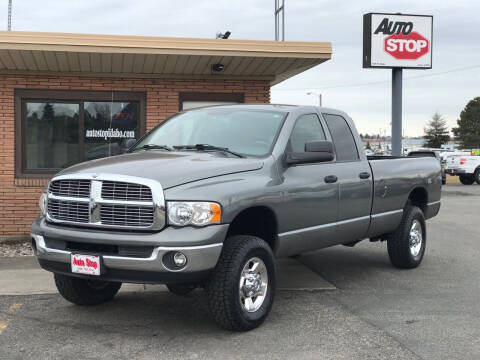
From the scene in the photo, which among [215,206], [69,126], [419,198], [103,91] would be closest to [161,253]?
[215,206]

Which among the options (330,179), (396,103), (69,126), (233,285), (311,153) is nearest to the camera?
(233,285)

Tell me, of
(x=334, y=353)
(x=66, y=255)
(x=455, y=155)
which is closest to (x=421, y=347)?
(x=334, y=353)

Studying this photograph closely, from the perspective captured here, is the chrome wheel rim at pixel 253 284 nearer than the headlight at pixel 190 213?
No

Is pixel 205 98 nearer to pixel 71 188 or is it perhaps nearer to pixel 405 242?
pixel 405 242

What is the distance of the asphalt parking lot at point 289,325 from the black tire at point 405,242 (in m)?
0.28

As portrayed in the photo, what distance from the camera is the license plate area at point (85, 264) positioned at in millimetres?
4867

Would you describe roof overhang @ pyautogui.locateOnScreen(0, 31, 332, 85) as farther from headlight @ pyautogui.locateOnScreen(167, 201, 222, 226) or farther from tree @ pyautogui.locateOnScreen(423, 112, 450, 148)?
tree @ pyautogui.locateOnScreen(423, 112, 450, 148)

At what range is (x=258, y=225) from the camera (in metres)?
5.76

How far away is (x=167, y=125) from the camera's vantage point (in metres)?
6.74

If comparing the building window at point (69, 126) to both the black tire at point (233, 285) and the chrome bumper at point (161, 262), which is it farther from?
the chrome bumper at point (161, 262)

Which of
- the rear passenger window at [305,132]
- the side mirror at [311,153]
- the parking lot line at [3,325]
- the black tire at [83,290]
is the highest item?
the rear passenger window at [305,132]

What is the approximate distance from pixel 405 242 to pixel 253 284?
10.7ft

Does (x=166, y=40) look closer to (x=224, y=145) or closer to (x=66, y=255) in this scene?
(x=224, y=145)

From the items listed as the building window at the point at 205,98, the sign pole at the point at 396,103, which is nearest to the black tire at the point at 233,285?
the building window at the point at 205,98
